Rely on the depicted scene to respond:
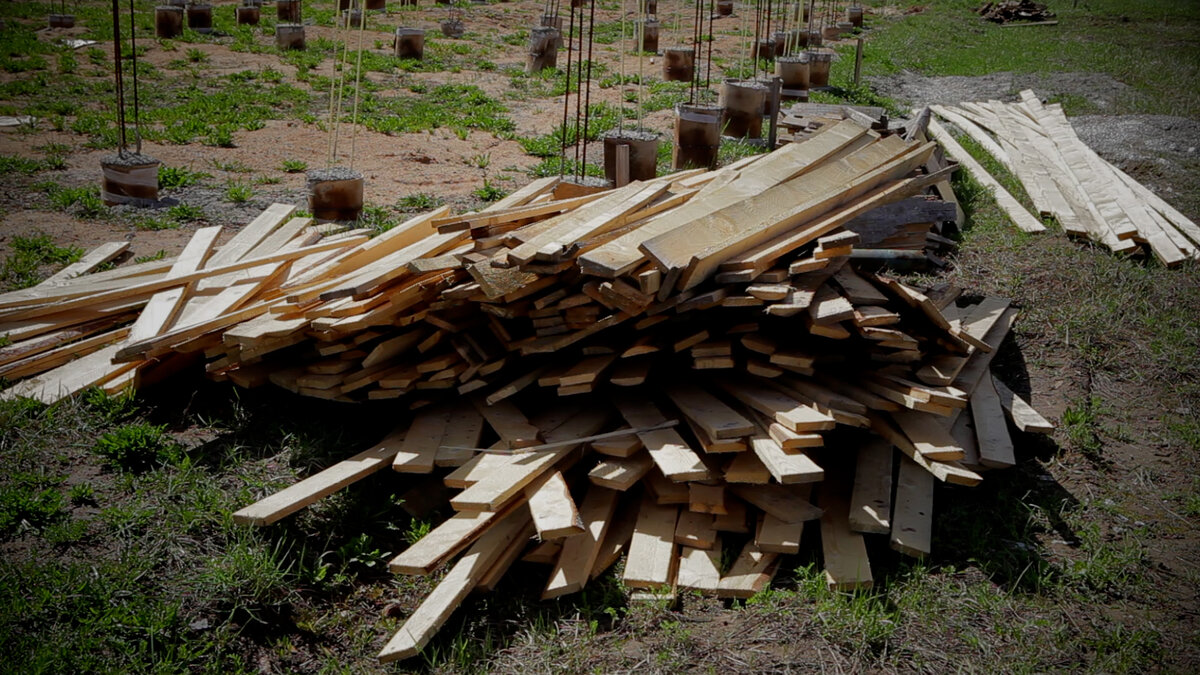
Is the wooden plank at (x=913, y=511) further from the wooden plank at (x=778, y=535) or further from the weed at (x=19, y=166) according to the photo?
the weed at (x=19, y=166)

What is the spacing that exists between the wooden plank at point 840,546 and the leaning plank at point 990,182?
16.7ft

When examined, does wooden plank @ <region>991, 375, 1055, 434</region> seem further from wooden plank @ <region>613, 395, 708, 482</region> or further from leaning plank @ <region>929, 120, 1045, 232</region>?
leaning plank @ <region>929, 120, 1045, 232</region>

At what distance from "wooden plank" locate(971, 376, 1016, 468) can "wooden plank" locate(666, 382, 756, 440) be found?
4.44ft

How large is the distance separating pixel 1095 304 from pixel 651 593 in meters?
4.73

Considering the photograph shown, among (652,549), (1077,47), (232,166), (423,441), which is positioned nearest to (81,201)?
(232,166)

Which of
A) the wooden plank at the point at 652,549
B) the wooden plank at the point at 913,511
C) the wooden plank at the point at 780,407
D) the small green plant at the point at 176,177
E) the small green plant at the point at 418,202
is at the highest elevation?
the small green plant at the point at 176,177

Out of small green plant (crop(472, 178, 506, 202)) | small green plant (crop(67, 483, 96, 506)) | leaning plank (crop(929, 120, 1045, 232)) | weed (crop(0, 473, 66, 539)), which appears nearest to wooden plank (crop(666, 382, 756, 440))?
small green plant (crop(67, 483, 96, 506))

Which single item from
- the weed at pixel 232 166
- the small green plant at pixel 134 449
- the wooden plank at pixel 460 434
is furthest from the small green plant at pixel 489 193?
the small green plant at pixel 134 449

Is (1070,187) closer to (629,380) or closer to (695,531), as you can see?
(629,380)

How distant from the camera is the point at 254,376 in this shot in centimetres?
502

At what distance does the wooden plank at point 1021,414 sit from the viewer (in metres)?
4.91

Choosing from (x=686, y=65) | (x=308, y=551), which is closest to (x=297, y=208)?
(x=308, y=551)

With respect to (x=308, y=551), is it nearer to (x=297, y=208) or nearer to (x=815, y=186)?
(x=815, y=186)

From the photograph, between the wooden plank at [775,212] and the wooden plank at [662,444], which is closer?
the wooden plank at [662,444]
